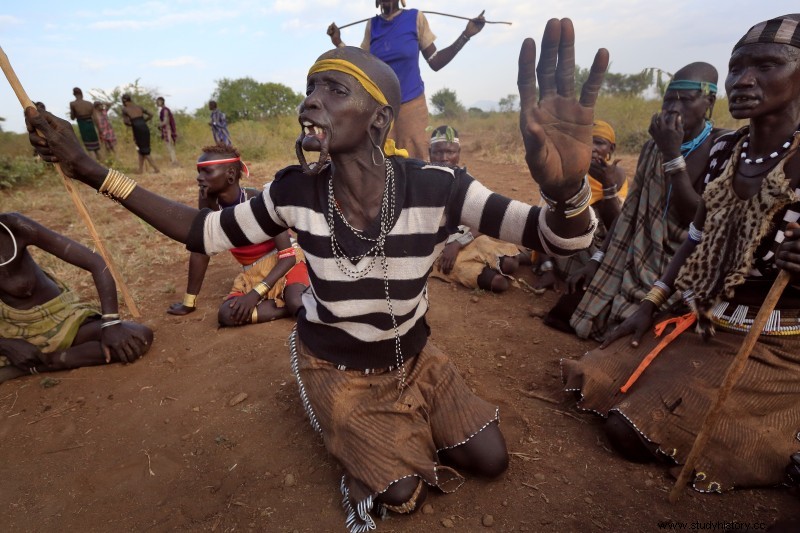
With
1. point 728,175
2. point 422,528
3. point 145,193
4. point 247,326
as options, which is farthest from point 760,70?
point 247,326

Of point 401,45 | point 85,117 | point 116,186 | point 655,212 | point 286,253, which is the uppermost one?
point 401,45

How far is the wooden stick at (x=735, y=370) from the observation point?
1.60 metres

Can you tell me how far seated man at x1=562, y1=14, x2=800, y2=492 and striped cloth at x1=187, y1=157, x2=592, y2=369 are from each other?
942 millimetres

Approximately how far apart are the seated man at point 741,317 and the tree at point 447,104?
82.0ft

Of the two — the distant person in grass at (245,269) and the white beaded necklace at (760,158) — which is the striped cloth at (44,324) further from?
the white beaded necklace at (760,158)

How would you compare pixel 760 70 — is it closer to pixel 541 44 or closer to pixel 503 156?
pixel 541 44

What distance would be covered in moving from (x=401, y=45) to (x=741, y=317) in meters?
3.78

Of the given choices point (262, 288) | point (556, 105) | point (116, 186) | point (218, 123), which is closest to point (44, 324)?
point (262, 288)

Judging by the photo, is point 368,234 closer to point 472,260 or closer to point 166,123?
point 472,260

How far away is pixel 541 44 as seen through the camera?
4.00 ft

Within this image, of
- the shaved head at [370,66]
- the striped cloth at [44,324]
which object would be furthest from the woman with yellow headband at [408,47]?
the striped cloth at [44,324]

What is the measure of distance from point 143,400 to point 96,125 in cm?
1181

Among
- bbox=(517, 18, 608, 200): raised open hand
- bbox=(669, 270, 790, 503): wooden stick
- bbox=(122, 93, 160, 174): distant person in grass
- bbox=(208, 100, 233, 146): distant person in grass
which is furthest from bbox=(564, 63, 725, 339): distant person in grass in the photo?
bbox=(208, 100, 233, 146): distant person in grass

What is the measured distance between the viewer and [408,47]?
4.70 metres
